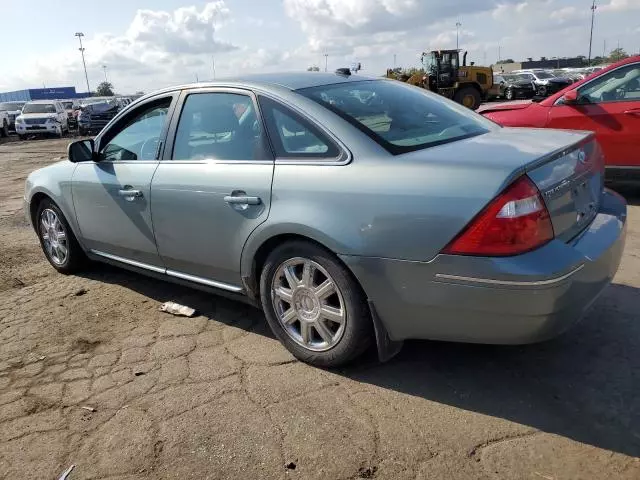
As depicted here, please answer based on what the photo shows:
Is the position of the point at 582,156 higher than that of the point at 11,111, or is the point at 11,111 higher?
the point at 582,156

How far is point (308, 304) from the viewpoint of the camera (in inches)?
124

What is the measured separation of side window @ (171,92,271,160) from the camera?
339cm

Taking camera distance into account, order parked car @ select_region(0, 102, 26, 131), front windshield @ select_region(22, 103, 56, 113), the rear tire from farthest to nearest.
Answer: parked car @ select_region(0, 102, 26, 131) < front windshield @ select_region(22, 103, 56, 113) < the rear tire

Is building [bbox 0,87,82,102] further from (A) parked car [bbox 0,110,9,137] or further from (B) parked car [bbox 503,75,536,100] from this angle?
(B) parked car [bbox 503,75,536,100]

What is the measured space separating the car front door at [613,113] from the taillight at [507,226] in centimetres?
447

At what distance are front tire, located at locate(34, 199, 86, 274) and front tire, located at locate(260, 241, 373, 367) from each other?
2.50 m

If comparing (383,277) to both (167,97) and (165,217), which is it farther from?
(167,97)

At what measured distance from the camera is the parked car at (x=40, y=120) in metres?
28.2

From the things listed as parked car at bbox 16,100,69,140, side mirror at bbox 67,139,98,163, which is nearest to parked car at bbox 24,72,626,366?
side mirror at bbox 67,139,98,163

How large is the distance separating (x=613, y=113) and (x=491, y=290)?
478cm

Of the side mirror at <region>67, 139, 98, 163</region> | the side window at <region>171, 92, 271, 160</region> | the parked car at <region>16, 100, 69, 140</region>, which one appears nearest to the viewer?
the side window at <region>171, 92, 271, 160</region>

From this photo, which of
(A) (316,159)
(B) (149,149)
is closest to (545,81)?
(B) (149,149)

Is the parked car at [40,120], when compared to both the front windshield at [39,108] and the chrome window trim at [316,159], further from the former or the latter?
the chrome window trim at [316,159]

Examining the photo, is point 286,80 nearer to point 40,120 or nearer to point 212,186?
point 212,186
